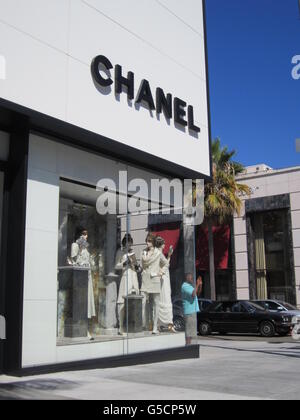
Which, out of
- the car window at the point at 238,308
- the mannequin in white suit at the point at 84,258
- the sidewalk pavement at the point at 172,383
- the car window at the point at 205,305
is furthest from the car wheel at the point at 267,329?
the mannequin in white suit at the point at 84,258

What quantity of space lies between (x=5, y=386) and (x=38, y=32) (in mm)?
5450

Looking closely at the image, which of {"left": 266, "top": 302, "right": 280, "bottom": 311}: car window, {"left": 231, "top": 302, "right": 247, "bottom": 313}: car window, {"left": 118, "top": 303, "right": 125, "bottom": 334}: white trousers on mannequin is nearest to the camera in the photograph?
{"left": 118, "top": 303, "right": 125, "bottom": 334}: white trousers on mannequin

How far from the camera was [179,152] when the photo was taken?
11.9 m

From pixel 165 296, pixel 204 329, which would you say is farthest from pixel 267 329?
pixel 165 296

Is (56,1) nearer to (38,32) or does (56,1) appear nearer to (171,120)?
(38,32)

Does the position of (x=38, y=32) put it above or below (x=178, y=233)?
above

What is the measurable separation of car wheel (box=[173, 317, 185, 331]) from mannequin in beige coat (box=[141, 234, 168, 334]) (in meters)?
0.57

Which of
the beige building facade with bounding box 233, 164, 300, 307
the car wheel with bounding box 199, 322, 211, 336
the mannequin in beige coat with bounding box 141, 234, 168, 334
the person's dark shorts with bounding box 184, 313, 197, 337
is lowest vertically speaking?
the car wheel with bounding box 199, 322, 211, 336

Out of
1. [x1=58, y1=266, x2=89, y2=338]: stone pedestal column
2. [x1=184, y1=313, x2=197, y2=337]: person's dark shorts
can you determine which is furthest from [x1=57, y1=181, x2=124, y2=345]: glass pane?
[x1=184, y1=313, x2=197, y2=337]: person's dark shorts

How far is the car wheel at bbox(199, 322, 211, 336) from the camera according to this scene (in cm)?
2179

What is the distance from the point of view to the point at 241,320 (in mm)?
20797

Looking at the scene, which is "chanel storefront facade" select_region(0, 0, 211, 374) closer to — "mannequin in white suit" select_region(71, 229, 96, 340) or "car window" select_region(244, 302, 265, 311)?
"mannequin in white suit" select_region(71, 229, 96, 340)

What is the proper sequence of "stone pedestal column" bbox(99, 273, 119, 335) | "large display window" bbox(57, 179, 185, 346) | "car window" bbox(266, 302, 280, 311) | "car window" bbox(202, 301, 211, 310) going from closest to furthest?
1. "large display window" bbox(57, 179, 185, 346)
2. "stone pedestal column" bbox(99, 273, 119, 335)
3. "car window" bbox(266, 302, 280, 311)
4. "car window" bbox(202, 301, 211, 310)
